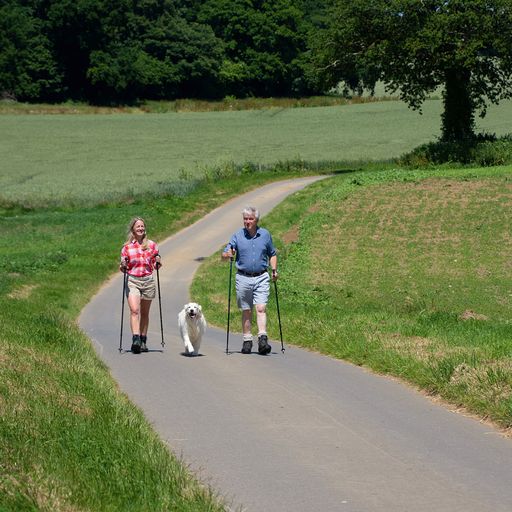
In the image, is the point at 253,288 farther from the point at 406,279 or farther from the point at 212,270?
the point at 212,270

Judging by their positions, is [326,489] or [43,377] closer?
[326,489]

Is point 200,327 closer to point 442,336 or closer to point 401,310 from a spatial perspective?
point 442,336

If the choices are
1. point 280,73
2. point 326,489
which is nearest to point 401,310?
point 326,489

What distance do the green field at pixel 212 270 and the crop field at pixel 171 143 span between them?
0.94 ft

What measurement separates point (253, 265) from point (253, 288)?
0.38 metres

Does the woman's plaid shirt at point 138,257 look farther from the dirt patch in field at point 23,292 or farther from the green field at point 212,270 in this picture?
the dirt patch in field at point 23,292

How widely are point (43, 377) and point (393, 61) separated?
4438 cm

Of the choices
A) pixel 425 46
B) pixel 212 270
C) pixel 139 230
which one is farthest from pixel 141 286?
pixel 425 46

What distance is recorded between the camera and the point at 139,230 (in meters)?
16.0

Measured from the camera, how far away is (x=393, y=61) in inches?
2074

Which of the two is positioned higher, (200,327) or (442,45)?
(442,45)

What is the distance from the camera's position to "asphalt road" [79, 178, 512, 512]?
296 inches

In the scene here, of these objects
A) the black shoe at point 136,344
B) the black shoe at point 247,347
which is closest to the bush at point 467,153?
the black shoe at point 247,347

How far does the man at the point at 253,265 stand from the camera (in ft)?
50.2
